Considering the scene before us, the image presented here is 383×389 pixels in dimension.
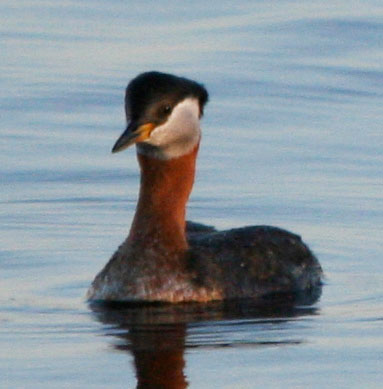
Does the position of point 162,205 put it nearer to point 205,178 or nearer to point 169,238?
point 169,238

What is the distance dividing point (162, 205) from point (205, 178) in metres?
4.29

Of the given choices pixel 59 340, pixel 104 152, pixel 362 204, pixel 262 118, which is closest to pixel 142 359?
pixel 59 340

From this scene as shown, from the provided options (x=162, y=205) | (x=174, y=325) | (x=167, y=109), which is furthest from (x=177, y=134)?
(x=174, y=325)

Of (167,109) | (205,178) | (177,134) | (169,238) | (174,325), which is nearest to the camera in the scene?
(174,325)

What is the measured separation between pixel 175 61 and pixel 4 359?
1188 centimetres

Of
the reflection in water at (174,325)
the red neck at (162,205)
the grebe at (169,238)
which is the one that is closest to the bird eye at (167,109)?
the grebe at (169,238)

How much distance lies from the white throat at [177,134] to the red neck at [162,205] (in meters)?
0.08

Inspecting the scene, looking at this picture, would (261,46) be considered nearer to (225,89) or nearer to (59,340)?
(225,89)

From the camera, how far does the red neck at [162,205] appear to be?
59.4 ft

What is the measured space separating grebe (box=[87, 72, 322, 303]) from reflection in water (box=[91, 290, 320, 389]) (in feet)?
0.62

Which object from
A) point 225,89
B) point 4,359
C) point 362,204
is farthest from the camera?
point 225,89

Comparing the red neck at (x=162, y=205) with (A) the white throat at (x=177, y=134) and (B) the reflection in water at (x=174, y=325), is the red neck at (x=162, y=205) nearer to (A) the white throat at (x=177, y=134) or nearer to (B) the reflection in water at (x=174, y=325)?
(A) the white throat at (x=177, y=134)

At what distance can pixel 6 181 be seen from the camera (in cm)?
2206

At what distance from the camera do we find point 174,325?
17.1 m
